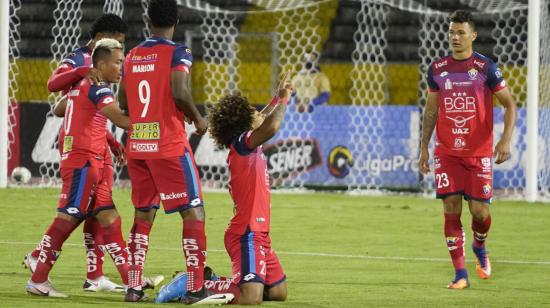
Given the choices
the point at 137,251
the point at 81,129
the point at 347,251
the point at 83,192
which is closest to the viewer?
the point at 137,251

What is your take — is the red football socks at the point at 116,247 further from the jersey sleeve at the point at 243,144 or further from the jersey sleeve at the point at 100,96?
the jersey sleeve at the point at 243,144

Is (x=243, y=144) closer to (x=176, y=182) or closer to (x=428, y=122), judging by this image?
(x=176, y=182)

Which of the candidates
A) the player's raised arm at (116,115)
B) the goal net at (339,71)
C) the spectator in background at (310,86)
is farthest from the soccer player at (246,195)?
the spectator in background at (310,86)

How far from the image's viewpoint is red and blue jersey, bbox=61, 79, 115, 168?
7875mm

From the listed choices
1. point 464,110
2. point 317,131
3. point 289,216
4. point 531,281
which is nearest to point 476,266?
point 531,281

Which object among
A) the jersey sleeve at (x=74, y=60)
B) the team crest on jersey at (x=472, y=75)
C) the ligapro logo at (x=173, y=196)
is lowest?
the ligapro logo at (x=173, y=196)

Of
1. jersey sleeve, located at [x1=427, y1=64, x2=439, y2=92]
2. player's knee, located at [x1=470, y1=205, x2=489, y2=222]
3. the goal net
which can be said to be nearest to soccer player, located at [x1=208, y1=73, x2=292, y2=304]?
jersey sleeve, located at [x1=427, y1=64, x2=439, y2=92]

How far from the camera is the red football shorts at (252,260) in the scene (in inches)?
290

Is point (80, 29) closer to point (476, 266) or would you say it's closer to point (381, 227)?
point (381, 227)

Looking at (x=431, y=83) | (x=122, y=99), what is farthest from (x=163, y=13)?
(x=431, y=83)

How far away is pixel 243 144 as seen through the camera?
7430mm

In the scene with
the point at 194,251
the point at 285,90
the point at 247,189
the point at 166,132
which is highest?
the point at 285,90

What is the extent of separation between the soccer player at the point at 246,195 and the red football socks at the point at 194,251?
0.21 m

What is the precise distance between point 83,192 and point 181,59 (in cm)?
122
